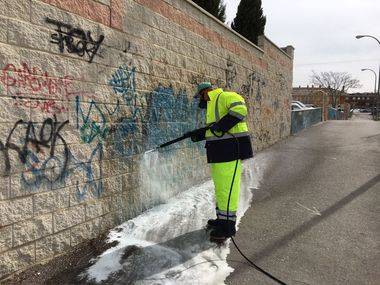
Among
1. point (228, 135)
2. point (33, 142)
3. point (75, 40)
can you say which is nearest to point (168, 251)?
point (228, 135)

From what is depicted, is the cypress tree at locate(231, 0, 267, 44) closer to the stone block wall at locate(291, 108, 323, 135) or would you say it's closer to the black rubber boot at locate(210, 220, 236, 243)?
the stone block wall at locate(291, 108, 323, 135)

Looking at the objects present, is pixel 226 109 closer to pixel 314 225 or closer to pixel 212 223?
pixel 212 223

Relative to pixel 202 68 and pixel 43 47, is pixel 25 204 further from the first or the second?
pixel 202 68

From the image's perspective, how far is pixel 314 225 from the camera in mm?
5746

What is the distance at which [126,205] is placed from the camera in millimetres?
5469

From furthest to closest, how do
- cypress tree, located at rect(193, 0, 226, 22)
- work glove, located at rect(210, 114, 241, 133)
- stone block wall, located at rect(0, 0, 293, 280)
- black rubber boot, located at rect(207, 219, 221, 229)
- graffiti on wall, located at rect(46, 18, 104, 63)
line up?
cypress tree, located at rect(193, 0, 226, 22)
black rubber boot, located at rect(207, 219, 221, 229)
work glove, located at rect(210, 114, 241, 133)
graffiti on wall, located at rect(46, 18, 104, 63)
stone block wall, located at rect(0, 0, 293, 280)

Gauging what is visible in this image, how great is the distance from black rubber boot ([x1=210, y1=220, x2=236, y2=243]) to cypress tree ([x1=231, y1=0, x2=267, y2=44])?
1057 centimetres

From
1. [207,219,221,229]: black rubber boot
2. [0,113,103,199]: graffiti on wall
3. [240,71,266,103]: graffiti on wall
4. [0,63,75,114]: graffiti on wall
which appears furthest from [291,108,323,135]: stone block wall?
[0,63,75,114]: graffiti on wall

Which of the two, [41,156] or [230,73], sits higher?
[230,73]

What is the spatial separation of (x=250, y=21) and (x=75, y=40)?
36.0ft

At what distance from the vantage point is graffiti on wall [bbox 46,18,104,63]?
13.8 ft

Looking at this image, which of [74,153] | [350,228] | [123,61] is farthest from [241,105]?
[350,228]

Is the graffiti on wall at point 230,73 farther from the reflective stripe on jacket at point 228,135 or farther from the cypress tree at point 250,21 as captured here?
the cypress tree at point 250,21

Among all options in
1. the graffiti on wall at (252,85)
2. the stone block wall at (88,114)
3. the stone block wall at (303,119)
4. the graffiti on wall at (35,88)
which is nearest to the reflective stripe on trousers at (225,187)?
the stone block wall at (88,114)
